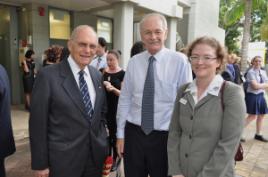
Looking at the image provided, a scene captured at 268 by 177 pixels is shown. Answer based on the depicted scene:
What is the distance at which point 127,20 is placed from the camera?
7637mm

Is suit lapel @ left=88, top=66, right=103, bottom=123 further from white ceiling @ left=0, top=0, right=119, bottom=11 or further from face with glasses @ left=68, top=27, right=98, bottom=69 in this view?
white ceiling @ left=0, top=0, right=119, bottom=11

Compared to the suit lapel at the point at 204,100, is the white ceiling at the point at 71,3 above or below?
above

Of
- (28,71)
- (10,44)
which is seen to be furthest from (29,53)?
(10,44)

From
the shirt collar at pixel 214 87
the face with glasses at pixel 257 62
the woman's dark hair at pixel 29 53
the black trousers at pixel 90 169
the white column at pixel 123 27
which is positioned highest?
the white column at pixel 123 27

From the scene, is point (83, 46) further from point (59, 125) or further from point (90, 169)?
point (90, 169)

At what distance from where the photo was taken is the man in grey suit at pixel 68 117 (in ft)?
6.64

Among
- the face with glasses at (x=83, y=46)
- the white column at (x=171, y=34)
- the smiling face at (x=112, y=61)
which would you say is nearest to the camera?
the face with glasses at (x=83, y=46)

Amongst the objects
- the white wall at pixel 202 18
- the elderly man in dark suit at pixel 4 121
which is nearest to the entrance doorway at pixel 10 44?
the elderly man in dark suit at pixel 4 121

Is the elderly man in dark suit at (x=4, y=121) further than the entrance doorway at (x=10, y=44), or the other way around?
the entrance doorway at (x=10, y=44)

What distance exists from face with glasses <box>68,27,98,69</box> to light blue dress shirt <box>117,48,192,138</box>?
508 millimetres

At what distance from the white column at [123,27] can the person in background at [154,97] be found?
17.2ft

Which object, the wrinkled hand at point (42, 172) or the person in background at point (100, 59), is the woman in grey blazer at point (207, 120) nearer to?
the wrinkled hand at point (42, 172)

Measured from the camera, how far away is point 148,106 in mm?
2312

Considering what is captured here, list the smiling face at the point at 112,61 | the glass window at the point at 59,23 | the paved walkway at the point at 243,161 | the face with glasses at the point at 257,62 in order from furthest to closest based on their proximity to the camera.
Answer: the glass window at the point at 59,23, the face with glasses at the point at 257,62, the paved walkway at the point at 243,161, the smiling face at the point at 112,61
